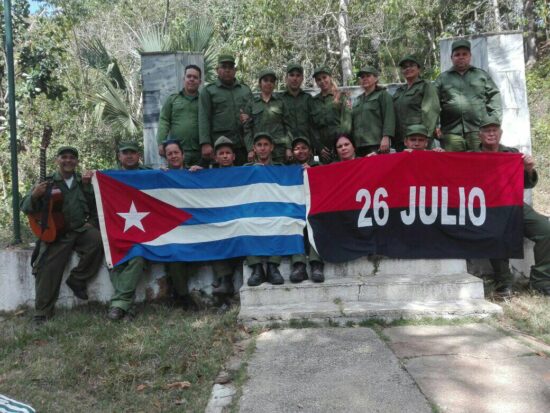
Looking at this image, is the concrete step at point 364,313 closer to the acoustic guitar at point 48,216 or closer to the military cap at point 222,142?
the military cap at point 222,142

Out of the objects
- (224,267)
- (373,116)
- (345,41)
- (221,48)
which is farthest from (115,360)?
(221,48)

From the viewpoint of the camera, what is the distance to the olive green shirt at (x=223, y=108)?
580 centimetres

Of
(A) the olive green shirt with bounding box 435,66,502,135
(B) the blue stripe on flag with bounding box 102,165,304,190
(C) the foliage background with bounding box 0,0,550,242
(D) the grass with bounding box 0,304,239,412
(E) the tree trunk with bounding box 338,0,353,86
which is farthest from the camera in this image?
(E) the tree trunk with bounding box 338,0,353,86

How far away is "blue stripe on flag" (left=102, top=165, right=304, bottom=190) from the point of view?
5.25m

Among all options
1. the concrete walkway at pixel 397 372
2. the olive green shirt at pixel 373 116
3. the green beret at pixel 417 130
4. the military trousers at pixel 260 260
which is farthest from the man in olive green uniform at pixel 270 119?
the concrete walkway at pixel 397 372

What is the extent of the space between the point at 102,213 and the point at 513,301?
400 cm

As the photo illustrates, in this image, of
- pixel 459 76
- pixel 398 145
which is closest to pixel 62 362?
pixel 398 145

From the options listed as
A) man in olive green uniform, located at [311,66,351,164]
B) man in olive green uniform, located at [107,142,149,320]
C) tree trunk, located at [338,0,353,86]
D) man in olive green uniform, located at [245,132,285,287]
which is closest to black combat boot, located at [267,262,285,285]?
man in olive green uniform, located at [245,132,285,287]

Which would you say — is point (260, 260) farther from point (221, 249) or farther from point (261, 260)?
point (221, 249)

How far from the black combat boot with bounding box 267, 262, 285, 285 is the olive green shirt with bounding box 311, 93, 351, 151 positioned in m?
1.74

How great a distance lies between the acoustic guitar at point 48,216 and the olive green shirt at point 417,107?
3553mm

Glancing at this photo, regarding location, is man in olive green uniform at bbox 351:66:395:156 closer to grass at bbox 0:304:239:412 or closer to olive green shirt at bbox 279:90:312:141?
olive green shirt at bbox 279:90:312:141

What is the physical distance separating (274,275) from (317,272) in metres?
0.40

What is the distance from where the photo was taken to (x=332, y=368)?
11.4 ft
